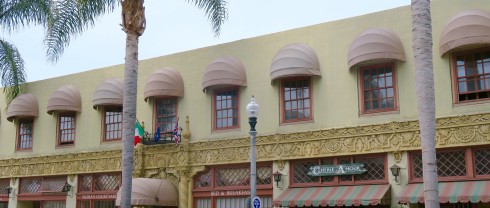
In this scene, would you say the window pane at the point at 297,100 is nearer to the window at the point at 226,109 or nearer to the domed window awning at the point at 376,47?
the window at the point at 226,109

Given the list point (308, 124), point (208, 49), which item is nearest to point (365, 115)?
point (308, 124)

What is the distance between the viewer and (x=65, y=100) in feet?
91.1

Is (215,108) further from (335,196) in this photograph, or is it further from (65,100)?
(65,100)

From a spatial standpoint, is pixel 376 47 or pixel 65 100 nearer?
pixel 376 47

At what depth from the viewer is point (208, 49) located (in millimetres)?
24844

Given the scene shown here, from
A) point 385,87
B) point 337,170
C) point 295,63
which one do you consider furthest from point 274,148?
point 385,87

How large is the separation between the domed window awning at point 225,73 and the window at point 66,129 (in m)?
7.67

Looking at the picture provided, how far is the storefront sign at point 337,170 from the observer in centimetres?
2044

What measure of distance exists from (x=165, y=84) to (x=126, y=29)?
17.5 feet

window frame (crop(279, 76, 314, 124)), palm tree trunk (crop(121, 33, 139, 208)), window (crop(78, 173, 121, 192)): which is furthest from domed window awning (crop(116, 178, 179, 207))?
window frame (crop(279, 76, 314, 124))

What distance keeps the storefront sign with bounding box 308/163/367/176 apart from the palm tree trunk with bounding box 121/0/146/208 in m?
6.05

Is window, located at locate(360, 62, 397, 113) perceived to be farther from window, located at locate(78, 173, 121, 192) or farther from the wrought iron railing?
window, located at locate(78, 173, 121, 192)

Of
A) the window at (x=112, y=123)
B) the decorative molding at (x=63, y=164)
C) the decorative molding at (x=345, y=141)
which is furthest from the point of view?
the window at (x=112, y=123)

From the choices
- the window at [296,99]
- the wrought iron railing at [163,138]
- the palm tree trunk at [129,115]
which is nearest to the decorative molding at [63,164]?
the wrought iron railing at [163,138]
